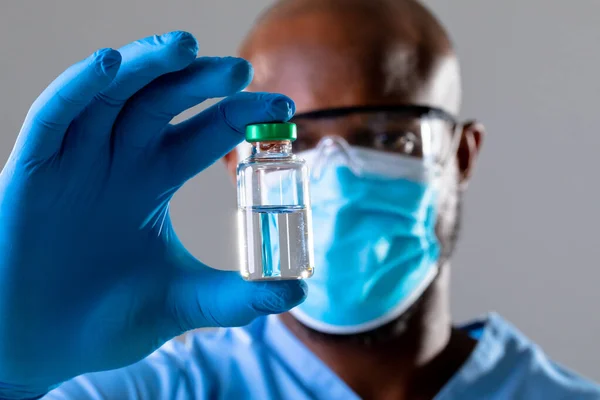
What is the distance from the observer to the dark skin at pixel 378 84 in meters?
1.48

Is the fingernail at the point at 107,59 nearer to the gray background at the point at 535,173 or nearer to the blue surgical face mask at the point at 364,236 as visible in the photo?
the blue surgical face mask at the point at 364,236

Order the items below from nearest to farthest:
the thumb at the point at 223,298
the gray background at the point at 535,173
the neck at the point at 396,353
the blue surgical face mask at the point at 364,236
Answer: the thumb at the point at 223,298, the blue surgical face mask at the point at 364,236, the neck at the point at 396,353, the gray background at the point at 535,173

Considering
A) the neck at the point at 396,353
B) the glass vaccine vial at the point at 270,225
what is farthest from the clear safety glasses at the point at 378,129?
the glass vaccine vial at the point at 270,225

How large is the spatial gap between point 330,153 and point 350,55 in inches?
7.9

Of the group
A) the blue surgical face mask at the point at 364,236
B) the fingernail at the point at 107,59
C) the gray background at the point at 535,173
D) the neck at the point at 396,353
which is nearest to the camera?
the fingernail at the point at 107,59

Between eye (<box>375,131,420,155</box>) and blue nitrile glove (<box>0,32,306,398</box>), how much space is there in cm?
55

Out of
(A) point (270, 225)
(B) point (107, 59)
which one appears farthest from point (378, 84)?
(B) point (107, 59)

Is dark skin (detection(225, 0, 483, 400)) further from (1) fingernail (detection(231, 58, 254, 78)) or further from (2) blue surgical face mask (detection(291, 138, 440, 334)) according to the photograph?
(1) fingernail (detection(231, 58, 254, 78))

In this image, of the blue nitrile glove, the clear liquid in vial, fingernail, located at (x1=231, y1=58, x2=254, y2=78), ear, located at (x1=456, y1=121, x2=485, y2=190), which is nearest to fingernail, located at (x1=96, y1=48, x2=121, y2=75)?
the blue nitrile glove

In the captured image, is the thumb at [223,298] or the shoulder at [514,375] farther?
the shoulder at [514,375]

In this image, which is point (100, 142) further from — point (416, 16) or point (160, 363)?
point (416, 16)

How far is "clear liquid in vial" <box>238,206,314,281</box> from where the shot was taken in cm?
103

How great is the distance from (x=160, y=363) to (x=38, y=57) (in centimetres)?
94

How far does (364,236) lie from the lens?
1.46m
